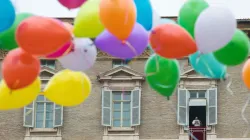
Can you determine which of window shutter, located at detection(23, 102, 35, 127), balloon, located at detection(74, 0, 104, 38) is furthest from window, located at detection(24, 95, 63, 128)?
balloon, located at detection(74, 0, 104, 38)

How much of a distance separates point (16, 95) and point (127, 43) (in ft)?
5.14

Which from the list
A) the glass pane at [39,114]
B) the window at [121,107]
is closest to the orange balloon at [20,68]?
the window at [121,107]

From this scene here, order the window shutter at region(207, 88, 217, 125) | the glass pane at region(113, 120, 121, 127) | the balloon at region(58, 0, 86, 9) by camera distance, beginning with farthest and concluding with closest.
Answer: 1. the glass pane at region(113, 120, 121, 127)
2. the window shutter at region(207, 88, 217, 125)
3. the balloon at region(58, 0, 86, 9)

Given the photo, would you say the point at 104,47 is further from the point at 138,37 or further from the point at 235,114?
the point at 235,114

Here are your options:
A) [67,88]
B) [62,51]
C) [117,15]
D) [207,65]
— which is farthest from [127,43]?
[207,65]

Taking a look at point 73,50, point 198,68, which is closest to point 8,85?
point 73,50

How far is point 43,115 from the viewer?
32688 mm

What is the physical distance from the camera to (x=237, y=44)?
1280cm

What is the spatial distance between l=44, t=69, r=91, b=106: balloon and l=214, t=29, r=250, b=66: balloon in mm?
1692

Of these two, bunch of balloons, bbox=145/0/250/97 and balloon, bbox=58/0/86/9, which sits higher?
balloon, bbox=58/0/86/9

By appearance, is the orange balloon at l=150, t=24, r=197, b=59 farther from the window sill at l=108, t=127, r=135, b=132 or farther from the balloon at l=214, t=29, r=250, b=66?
the window sill at l=108, t=127, r=135, b=132

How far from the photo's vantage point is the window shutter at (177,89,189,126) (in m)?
32.5

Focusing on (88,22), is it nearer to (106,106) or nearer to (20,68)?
(20,68)

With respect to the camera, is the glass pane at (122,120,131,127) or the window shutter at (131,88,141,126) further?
the glass pane at (122,120,131,127)
